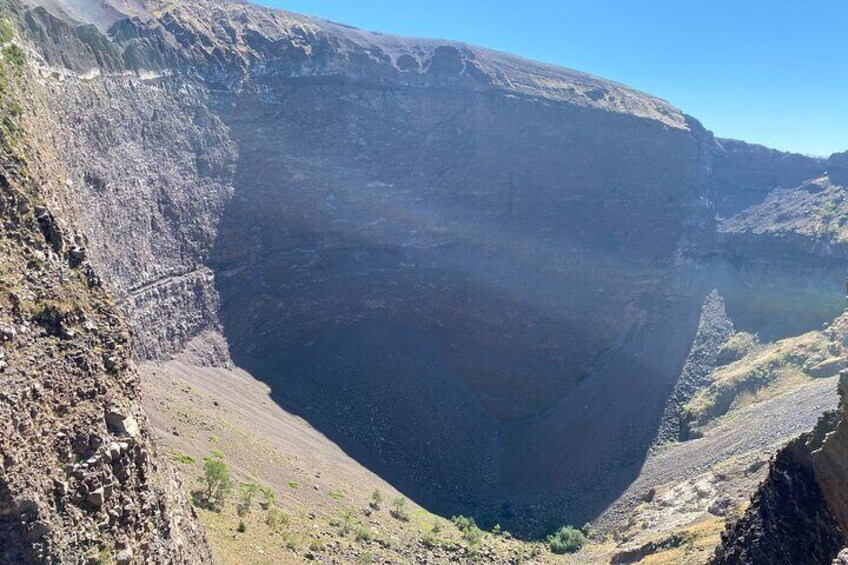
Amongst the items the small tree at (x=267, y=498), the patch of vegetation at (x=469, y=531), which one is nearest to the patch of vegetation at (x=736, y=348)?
the patch of vegetation at (x=469, y=531)

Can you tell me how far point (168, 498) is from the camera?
2442cm

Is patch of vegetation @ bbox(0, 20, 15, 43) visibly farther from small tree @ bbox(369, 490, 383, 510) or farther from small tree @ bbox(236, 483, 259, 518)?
small tree @ bbox(369, 490, 383, 510)

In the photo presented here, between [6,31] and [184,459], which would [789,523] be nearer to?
[184,459]

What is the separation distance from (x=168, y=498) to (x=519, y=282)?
65635 millimetres

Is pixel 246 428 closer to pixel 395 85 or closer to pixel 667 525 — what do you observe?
pixel 667 525

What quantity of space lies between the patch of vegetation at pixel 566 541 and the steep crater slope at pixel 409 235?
423 cm

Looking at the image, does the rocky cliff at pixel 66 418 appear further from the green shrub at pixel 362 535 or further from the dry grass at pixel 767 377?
the dry grass at pixel 767 377

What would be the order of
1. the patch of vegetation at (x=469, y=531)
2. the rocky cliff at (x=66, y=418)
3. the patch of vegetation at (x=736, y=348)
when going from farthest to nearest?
the patch of vegetation at (x=736, y=348) < the patch of vegetation at (x=469, y=531) < the rocky cliff at (x=66, y=418)

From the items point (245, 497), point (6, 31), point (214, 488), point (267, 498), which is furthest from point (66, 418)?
point (6, 31)

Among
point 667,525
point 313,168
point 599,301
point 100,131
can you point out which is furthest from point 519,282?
point 100,131

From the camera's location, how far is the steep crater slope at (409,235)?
6569 centimetres

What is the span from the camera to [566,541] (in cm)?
6003

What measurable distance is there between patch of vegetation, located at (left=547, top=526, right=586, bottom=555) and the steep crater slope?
4.23m

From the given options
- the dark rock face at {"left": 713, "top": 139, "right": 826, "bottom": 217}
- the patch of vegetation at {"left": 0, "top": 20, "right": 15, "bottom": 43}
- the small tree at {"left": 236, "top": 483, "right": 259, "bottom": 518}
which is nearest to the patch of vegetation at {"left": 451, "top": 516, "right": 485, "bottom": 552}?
the small tree at {"left": 236, "top": 483, "right": 259, "bottom": 518}
